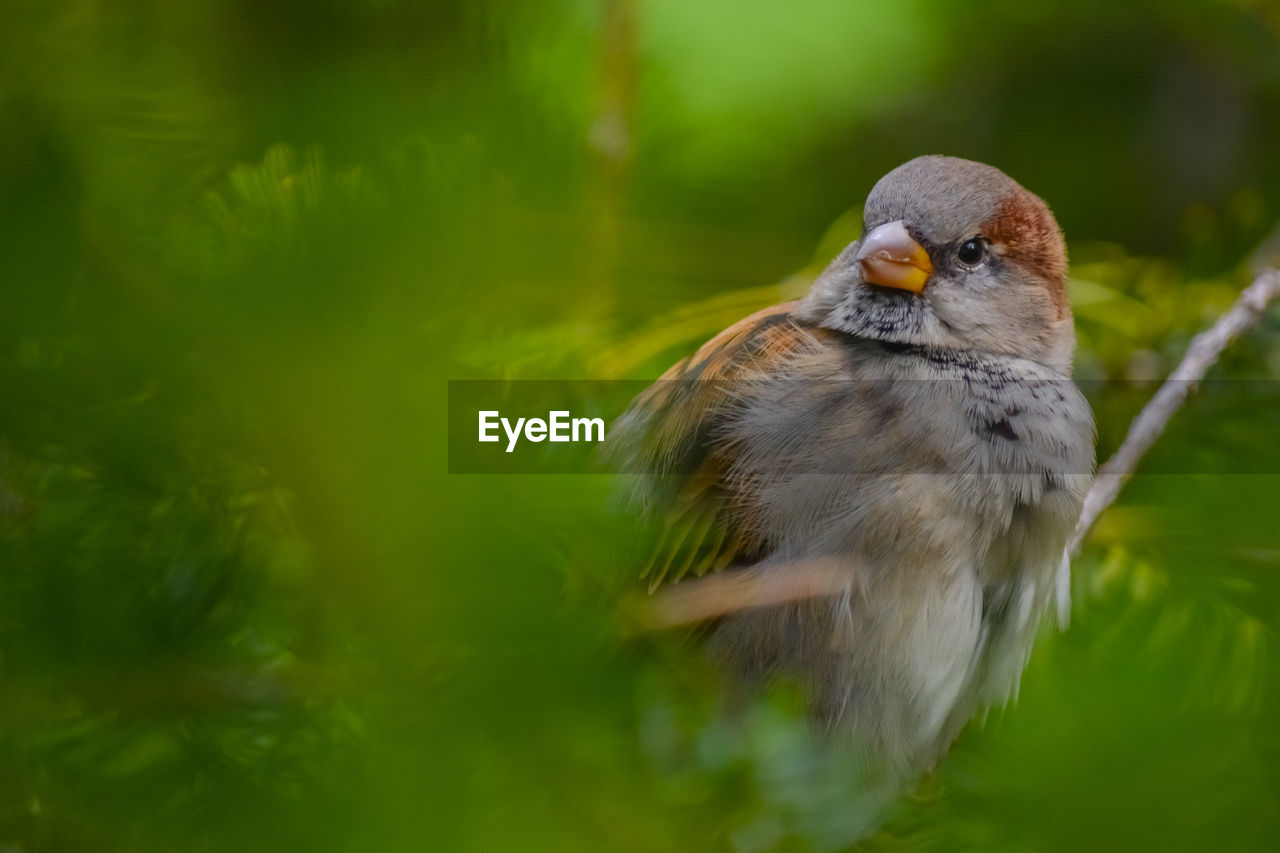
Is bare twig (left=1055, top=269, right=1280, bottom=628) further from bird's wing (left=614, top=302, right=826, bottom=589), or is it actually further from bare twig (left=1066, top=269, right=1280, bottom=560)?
bird's wing (left=614, top=302, right=826, bottom=589)

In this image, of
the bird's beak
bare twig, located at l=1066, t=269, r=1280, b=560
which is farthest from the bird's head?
bare twig, located at l=1066, t=269, r=1280, b=560

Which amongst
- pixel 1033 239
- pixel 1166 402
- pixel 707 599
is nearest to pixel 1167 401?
pixel 1166 402

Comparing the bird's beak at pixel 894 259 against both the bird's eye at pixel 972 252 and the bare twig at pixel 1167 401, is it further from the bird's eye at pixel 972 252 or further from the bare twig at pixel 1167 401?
the bare twig at pixel 1167 401

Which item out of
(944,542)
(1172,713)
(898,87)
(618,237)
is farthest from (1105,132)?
(1172,713)

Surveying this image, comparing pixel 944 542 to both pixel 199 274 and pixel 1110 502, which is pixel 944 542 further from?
pixel 199 274
